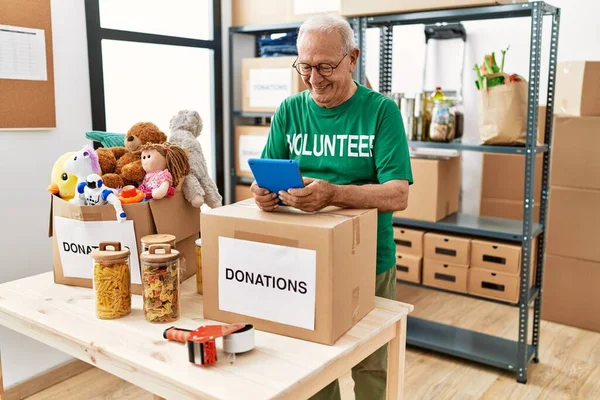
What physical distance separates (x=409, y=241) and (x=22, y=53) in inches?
80.8

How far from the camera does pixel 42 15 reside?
7.39 feet

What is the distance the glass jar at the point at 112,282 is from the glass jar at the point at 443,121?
6.16 ft

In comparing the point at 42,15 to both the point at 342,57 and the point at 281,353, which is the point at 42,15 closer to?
the point at 342,57

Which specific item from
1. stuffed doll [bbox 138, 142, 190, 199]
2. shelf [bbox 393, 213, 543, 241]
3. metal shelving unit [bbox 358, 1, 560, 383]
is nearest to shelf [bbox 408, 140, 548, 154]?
metal shelving unit [bbox 358, 1, 560, 383]

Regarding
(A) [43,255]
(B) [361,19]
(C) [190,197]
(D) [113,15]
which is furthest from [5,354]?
(B) [361,19]

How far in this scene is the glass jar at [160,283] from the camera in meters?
1.22

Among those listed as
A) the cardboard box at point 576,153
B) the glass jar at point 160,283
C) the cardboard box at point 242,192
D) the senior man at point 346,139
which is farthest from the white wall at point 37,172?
the cardboard box at point 576,153

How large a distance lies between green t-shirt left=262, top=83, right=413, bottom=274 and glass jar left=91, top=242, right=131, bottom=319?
0.58 meters

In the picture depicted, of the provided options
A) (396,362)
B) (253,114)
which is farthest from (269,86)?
(396,362)

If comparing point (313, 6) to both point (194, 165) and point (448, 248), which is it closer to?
point (448, 248)

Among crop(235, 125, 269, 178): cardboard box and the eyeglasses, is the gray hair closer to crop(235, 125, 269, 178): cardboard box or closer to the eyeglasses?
the eyeglasses

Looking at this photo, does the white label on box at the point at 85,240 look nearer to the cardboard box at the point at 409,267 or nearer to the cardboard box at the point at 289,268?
the cardboard box at the point at 289,268

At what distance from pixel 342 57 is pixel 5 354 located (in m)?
1.86

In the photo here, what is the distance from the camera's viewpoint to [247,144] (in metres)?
3.31
